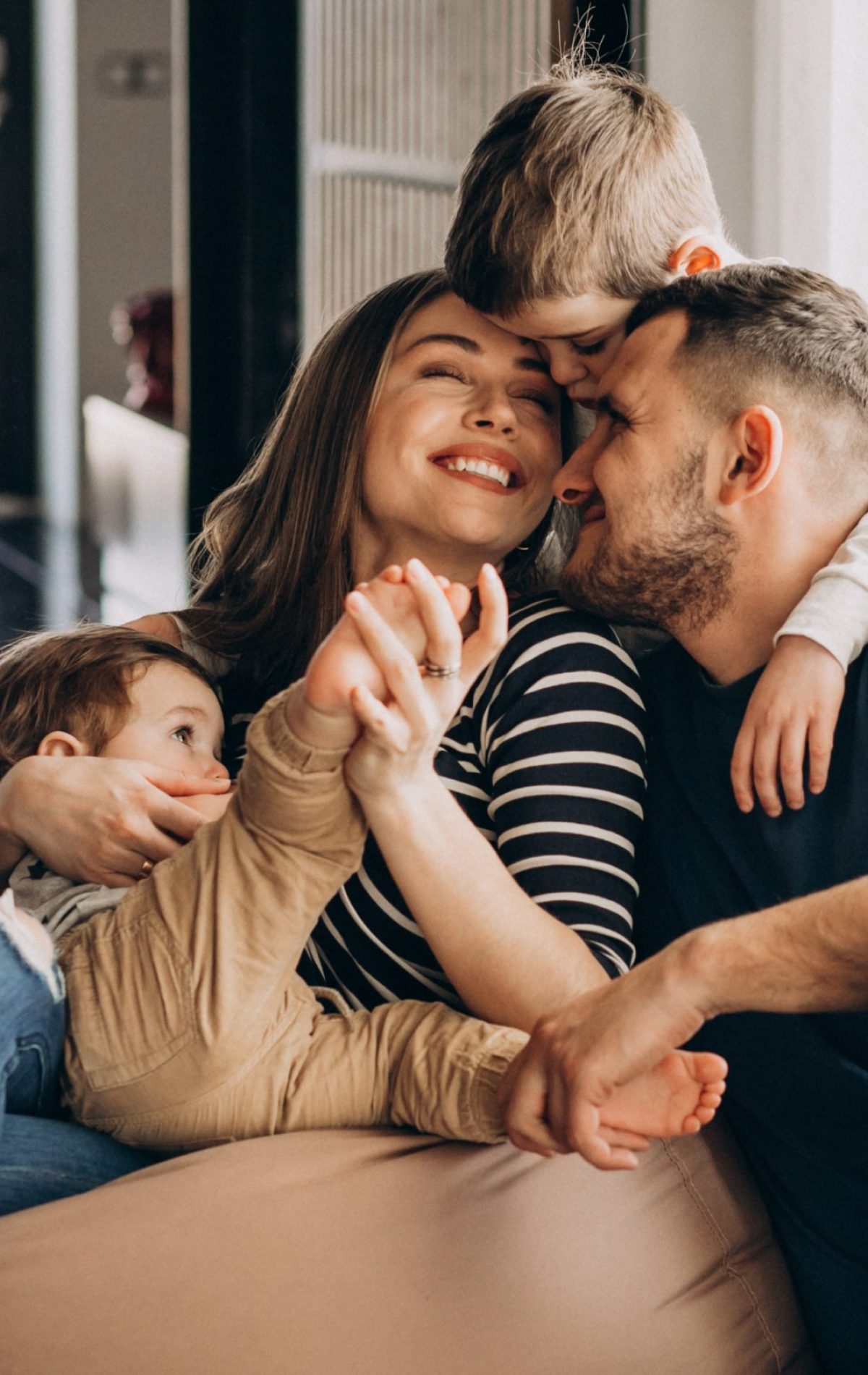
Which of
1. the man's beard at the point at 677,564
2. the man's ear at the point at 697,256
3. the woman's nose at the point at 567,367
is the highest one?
the man's ear at the point at 697,256

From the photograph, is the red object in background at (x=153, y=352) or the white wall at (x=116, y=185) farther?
the white wall at (x=116, y=185)

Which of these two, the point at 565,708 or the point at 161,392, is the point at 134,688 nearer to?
the point at 565,708

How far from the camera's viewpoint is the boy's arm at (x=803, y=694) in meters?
1.30

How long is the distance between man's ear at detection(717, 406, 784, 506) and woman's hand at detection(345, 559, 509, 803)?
1.13ft

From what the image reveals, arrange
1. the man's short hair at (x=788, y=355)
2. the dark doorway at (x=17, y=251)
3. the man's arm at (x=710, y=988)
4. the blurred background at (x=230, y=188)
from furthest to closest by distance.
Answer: the dark doorway at (x=17, y=251) → the blurred background at (x=230, y=188) → the man's short hair at (x=788, y=355) → the man's arm at (x=710, y=988)

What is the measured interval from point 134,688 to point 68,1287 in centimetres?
68

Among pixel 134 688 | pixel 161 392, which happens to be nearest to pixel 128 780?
pixel 134 688

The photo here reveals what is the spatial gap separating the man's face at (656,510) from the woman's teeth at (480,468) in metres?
0.16

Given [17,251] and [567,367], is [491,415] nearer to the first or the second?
[567,367]

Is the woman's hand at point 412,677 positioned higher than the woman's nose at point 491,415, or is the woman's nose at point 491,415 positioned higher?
the woman's nose at point 491,415

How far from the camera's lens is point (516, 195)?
160 cm

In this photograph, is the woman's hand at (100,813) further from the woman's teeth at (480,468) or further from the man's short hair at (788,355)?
the man's short hair at (788,355)

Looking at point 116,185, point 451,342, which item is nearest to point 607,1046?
point 451,342

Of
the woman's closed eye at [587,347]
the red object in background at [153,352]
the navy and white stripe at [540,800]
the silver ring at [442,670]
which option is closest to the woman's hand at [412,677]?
the silver ring at [442,670]
